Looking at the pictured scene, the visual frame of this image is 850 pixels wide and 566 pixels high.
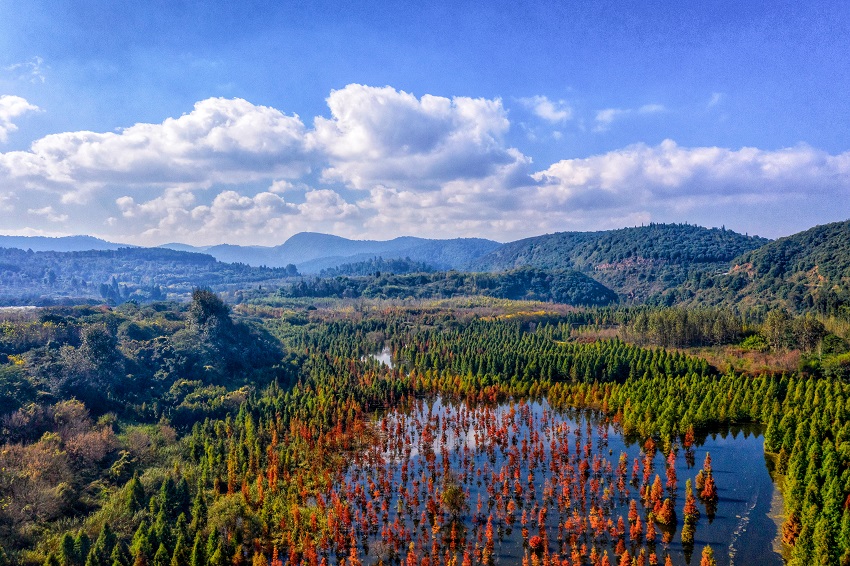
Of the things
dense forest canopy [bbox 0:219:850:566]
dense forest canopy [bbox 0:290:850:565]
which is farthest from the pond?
dense forest canopy [bbox 0:290:850:565]

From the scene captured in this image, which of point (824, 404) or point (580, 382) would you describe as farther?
point (580, 382)

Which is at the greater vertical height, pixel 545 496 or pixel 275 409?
pixel 275 409

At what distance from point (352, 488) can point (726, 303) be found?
187273 millimetres

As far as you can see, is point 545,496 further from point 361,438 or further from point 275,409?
point 275,409

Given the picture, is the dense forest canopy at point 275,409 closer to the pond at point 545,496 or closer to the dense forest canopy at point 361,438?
the dense forest canopy at point 361,438

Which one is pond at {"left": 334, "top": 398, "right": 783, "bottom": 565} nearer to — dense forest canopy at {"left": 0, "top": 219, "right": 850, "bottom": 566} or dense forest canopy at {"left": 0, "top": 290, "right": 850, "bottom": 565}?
dense forest canopy at {"left": 0, "top": 219, "right": 850, "bottom": 566}

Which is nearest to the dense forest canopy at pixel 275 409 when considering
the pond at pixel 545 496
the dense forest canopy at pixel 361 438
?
the dense forest canopy at pixel 361 438

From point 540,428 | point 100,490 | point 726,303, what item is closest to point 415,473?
point 540,428

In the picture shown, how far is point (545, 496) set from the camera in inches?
2000

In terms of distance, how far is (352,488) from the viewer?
5484 cm

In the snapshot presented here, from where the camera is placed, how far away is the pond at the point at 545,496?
1670 inches

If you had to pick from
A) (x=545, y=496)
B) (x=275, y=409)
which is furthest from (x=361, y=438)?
(x=545, y=496)

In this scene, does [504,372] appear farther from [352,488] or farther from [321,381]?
[352,488]

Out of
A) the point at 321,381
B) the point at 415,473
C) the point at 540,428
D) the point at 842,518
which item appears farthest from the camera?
the point at 321,381
